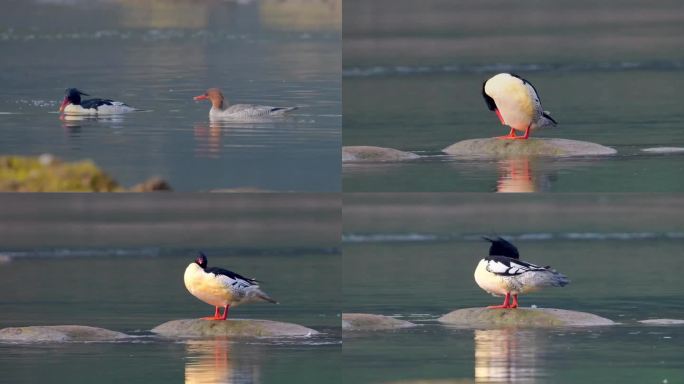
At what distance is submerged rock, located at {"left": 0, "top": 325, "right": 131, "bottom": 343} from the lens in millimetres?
17766

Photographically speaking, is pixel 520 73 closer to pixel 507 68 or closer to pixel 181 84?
pixel 507 68

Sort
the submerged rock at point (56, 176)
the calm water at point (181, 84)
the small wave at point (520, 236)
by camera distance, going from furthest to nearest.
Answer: the small wave at point (520, 236) < the calm water at point (181, 84) < the submerged rock at point (56, 176)

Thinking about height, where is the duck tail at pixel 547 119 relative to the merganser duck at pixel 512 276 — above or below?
above

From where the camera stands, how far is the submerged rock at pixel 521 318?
702 inches

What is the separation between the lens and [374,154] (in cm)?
1969

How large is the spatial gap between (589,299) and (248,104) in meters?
4.56

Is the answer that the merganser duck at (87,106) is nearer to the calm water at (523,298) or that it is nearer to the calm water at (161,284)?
the calm water at (161,284)

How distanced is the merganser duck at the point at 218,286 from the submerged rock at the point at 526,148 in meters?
3.00

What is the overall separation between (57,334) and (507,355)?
4.49 metres

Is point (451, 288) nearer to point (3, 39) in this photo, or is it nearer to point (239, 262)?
point (239, 262)

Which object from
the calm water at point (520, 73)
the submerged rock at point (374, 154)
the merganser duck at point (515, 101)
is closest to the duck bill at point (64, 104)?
the submerged rock at point (374, 154)

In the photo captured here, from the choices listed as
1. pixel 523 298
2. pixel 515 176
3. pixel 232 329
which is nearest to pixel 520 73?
pixel 523 298

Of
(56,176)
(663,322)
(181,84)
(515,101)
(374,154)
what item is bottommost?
(663,322)

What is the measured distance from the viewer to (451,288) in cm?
→ 2038
